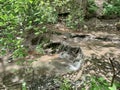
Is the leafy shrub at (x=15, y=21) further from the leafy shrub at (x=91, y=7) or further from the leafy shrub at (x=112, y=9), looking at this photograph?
the leafy shrub at (x=112, y=9)

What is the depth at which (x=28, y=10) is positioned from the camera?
528 centimetres

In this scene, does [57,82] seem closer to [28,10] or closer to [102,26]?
[28,10]

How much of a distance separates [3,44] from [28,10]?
0.95m

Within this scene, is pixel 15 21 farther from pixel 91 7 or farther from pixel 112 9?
pixel 112 9

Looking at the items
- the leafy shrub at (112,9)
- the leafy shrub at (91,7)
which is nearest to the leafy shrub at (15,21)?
the leafy shrub at (91,7)

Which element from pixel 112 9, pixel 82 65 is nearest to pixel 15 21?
pixel 82 65

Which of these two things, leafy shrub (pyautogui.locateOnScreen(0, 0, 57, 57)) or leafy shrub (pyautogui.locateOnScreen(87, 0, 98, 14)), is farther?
leafy shrub (pyautogui.locateOnScreen(87, 0, 98, 14))

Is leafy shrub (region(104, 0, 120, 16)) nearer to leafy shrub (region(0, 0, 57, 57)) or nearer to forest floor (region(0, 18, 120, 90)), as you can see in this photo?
forest floor (region(0, 18, 120, 90))

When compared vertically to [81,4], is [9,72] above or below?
below

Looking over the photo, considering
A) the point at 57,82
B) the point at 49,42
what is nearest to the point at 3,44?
the point at 57,82

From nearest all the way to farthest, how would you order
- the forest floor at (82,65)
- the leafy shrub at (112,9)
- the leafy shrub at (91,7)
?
1. the forest floor at (82,65)
2. the leafy shrub at (91,7)
3. the leafy shrub at (112,9)

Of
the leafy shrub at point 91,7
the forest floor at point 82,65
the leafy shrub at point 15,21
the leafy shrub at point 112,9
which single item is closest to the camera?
the leafy shrub at point 15,21

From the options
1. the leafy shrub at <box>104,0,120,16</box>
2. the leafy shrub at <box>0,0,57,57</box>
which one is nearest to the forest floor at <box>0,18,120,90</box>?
the leafy shrub at <box>0,0,57,57</box>

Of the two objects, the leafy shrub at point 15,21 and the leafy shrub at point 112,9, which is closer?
the leafy shrub at point 15,21
